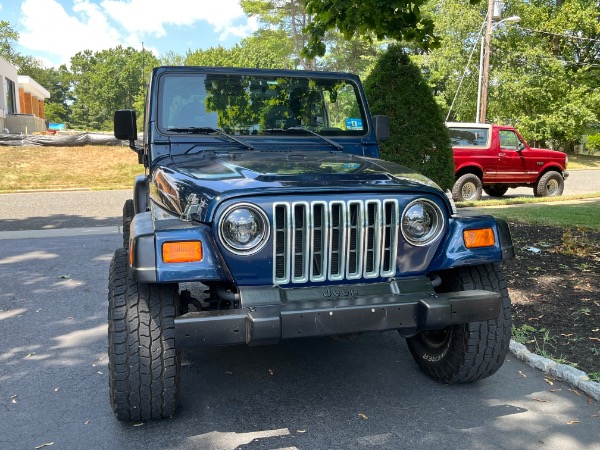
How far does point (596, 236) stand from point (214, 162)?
19.2 ft

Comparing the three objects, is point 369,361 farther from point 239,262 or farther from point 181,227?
point 181,227

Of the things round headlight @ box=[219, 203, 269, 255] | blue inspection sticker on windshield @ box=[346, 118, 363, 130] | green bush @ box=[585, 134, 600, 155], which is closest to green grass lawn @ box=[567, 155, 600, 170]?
green bush @ box=[585, 134, 600, 155]

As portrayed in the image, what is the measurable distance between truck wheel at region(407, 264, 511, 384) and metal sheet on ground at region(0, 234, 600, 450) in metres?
0.15

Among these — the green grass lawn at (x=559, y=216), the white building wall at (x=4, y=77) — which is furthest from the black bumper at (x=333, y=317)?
the white building wall at (x=4, y=77)

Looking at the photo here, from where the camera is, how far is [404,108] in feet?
34.7

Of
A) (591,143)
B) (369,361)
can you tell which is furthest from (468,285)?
(591,143)

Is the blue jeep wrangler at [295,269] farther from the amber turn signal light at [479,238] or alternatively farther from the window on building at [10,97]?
the window on building at [10,97]

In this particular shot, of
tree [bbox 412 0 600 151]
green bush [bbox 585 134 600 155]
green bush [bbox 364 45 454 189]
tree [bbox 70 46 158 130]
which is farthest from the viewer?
tree [bbox 70 46 158 130]

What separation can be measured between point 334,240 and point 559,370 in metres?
1.80

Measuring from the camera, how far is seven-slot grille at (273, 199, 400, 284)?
→ 9.41 ft

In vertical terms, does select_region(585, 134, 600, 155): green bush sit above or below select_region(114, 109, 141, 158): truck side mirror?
below

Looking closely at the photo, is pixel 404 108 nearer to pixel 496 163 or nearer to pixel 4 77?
pixel 496 163

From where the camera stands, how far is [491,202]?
43.0 feet

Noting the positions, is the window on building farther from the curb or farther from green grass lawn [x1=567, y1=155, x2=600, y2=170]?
the curb
